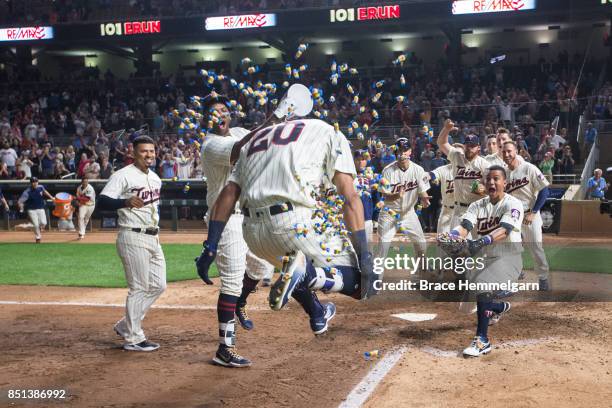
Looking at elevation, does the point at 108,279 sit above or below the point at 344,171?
below

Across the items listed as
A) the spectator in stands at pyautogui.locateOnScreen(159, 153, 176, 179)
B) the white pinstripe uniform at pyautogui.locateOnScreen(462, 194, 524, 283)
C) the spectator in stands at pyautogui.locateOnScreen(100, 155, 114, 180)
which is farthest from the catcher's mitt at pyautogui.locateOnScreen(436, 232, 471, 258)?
the spectator in stands at pyautogui.locateOnScreen(100, 155, 114, 180)

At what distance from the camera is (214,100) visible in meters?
6.65

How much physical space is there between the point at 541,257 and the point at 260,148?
600 cm

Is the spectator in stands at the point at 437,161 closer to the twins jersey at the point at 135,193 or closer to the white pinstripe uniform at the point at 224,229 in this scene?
the twins jersey at the point at 135,193

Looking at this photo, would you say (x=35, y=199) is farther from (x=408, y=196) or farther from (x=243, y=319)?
(x=243, y=319)

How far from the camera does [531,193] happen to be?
9758mm

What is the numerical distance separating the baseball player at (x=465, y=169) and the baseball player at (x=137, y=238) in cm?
460

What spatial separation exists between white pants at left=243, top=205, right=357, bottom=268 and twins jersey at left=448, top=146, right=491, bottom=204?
5.64 metres

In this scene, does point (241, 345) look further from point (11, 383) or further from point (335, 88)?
point (335, 88)

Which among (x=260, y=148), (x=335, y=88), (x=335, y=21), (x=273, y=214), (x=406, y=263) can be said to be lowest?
(x=406, y=263)

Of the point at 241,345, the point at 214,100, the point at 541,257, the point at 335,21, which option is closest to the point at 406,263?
the point at 541,257

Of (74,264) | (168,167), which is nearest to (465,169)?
(74,264)

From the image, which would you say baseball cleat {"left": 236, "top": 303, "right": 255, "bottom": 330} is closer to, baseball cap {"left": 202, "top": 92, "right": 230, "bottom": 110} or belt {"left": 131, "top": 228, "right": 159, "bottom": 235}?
belt {"left": 131, "top": 228, "right": 159, "bottom": 235}

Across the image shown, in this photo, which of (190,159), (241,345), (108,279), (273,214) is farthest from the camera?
(190,159)
